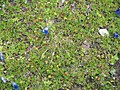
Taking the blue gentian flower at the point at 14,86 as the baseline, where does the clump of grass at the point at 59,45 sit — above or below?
above

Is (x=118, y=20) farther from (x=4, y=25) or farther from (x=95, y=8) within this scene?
(x=4, y=25)

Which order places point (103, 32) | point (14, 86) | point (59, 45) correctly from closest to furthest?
point (14, 86) < point (59, 45) < point (103, 32)

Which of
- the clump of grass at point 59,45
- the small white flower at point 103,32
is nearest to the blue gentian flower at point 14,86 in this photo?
the clump of grass at point 59,45

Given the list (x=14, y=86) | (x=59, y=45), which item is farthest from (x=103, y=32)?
(x=14, y=86)

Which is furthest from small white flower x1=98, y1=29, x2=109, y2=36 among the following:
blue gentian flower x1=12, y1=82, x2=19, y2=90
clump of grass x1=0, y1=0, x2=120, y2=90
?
blue gentian flower x1=12, y1=82, x2=19, y2=90

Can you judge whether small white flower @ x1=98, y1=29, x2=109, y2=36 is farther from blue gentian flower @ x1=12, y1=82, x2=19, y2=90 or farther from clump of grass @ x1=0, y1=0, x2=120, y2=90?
blue gentian flower @ x1=12, y1=82, x2=19, y2=90

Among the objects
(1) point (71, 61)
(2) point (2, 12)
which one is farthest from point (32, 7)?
(1) point (71, 61)

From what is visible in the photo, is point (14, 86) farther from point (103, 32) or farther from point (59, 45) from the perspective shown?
point (103, 32)

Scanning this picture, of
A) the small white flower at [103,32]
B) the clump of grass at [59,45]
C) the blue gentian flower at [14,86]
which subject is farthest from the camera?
the small white flower at [103,32]

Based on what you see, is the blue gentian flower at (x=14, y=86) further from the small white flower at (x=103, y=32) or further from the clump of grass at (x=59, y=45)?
the small white flower at (x=103, y=32)

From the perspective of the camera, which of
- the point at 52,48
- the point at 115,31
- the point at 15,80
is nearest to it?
the point at 15,80

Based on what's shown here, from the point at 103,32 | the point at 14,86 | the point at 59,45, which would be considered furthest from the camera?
the point at 103,32
